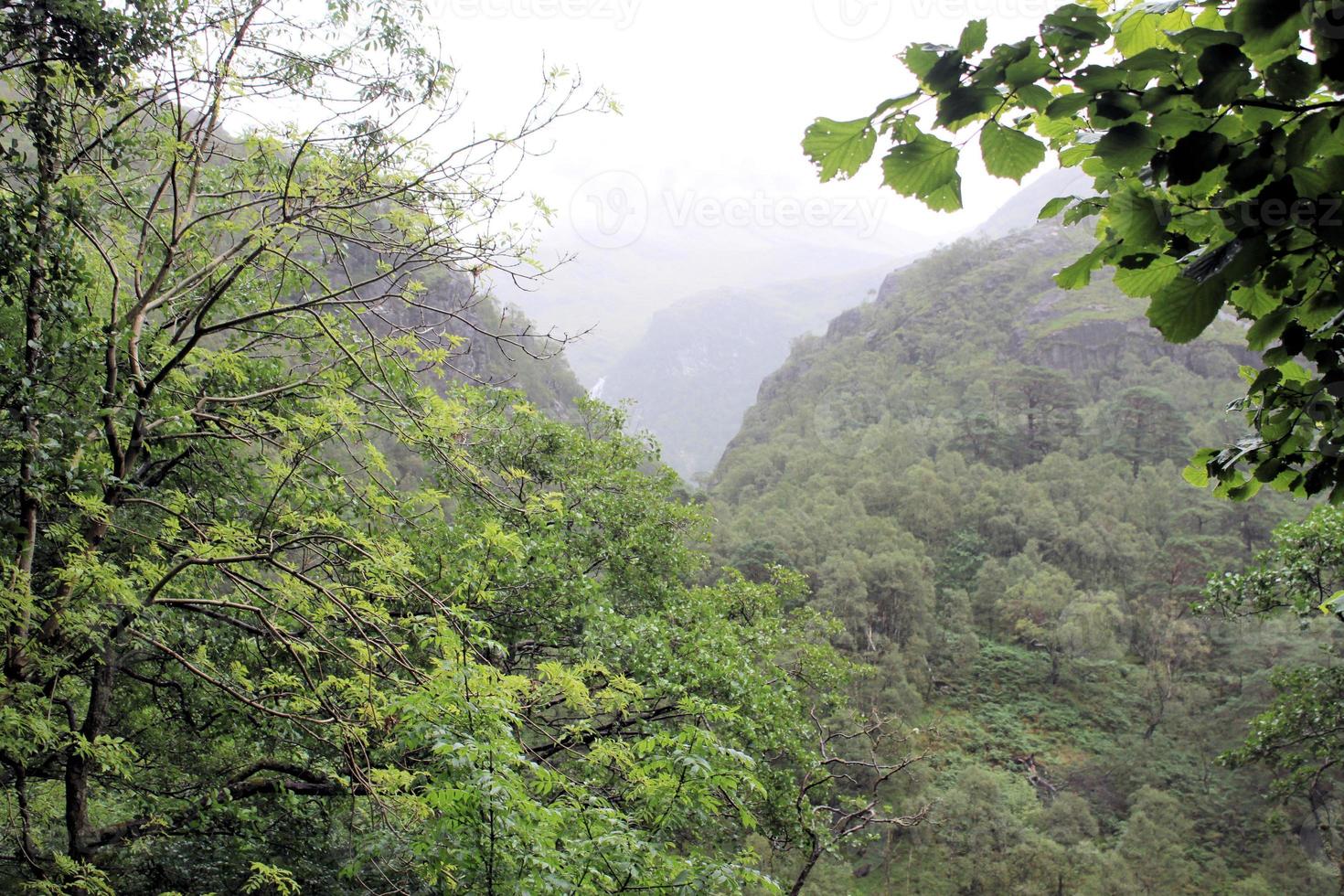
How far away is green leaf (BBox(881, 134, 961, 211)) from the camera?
1.29 m

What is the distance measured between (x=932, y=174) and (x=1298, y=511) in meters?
40.9

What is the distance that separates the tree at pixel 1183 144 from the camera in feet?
3.47

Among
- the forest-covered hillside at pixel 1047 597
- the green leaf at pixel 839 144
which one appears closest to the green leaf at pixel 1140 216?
the green leaf at pixel 839 144

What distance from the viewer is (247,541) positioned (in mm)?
3666

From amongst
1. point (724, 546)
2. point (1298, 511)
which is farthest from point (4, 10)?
point (1298, 511)

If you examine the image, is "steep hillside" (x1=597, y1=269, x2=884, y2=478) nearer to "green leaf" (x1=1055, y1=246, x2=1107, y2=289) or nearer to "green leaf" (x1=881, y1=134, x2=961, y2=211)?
"green leaf" (x1=1055, y1=246, x2=1107, y2=289)

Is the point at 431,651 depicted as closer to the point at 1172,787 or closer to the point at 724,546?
the point at 1172,787

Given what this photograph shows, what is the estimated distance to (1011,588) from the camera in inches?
1233

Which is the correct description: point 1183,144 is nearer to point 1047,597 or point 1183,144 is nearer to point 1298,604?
point 1298,604

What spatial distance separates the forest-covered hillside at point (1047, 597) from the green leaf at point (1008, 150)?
9.97 m

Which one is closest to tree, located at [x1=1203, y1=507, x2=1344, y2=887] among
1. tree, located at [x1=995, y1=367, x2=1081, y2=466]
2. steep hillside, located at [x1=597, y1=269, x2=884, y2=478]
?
tree, located at [x1=995, y1=367, x2=1081, y2=466]

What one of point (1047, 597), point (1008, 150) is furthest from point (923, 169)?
point (1047, 597)

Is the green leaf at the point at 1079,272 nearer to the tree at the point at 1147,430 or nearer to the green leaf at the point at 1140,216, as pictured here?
the green leaf at the point at 1140,216

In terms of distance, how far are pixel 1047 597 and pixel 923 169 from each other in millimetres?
32760
